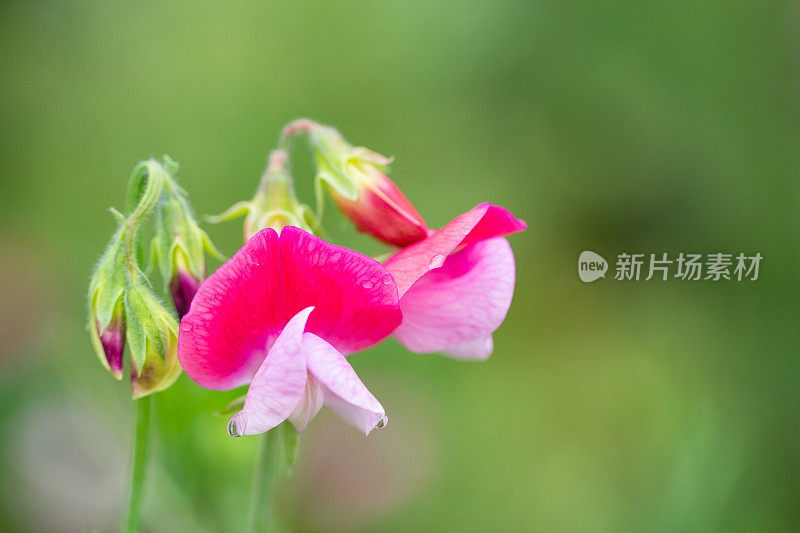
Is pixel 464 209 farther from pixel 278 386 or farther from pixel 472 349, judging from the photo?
pixel 278 386

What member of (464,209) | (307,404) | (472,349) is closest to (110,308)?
(307,404)

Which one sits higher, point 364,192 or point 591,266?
point 591,266

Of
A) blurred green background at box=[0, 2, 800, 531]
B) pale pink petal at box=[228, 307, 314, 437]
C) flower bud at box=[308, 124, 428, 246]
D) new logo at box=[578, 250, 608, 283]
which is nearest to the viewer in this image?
pale pink petal at box=[228, 307, 314, 437]

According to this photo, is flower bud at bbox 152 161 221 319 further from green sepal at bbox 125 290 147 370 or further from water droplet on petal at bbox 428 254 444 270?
water droplet on petal at bbox 428 254 444 270

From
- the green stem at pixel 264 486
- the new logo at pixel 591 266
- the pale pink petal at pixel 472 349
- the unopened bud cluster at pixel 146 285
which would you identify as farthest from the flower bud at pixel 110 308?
the new logo at pixel 591 266

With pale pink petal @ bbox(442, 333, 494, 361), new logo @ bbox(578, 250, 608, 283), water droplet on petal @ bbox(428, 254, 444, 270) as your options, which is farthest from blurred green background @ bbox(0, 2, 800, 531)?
water droplet on petal @ bbox(428, 254, 444, 270)

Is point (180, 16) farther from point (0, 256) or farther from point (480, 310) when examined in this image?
point (480, 310)

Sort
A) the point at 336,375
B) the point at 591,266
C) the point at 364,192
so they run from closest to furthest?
the point at 336,375 < the point at 364,192 < the point at 591,266
